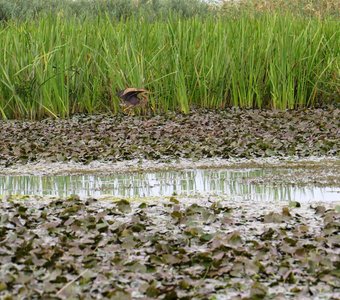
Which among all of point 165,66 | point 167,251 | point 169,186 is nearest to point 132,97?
point 165,66

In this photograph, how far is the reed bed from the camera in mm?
10984

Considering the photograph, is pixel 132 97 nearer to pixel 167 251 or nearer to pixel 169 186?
pixel 169 186

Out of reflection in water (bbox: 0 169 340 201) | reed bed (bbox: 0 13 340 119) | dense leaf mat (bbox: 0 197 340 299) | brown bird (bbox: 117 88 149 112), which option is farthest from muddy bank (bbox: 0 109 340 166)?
dense leaf mat (bbox: 0 197 340 299)

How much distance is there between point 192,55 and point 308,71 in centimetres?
143

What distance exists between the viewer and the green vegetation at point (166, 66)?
1098 cm

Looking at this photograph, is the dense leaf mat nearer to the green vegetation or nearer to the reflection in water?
the reflection in water

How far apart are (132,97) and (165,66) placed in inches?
28.2

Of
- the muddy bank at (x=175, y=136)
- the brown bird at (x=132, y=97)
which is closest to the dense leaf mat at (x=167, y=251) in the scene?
the muddy bank at (x=175, y=136)

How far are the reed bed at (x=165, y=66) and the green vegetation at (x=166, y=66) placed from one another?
0.01 meters

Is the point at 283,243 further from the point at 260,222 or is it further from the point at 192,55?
the point at 192,55

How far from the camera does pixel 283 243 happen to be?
14.8 ft

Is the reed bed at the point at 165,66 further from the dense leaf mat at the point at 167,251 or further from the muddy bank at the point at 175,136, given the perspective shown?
the dense leaf mat at the point at 167,251

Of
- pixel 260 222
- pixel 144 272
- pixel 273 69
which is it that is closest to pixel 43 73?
pixel 273 69

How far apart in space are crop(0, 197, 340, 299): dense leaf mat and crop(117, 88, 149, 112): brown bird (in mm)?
5253
